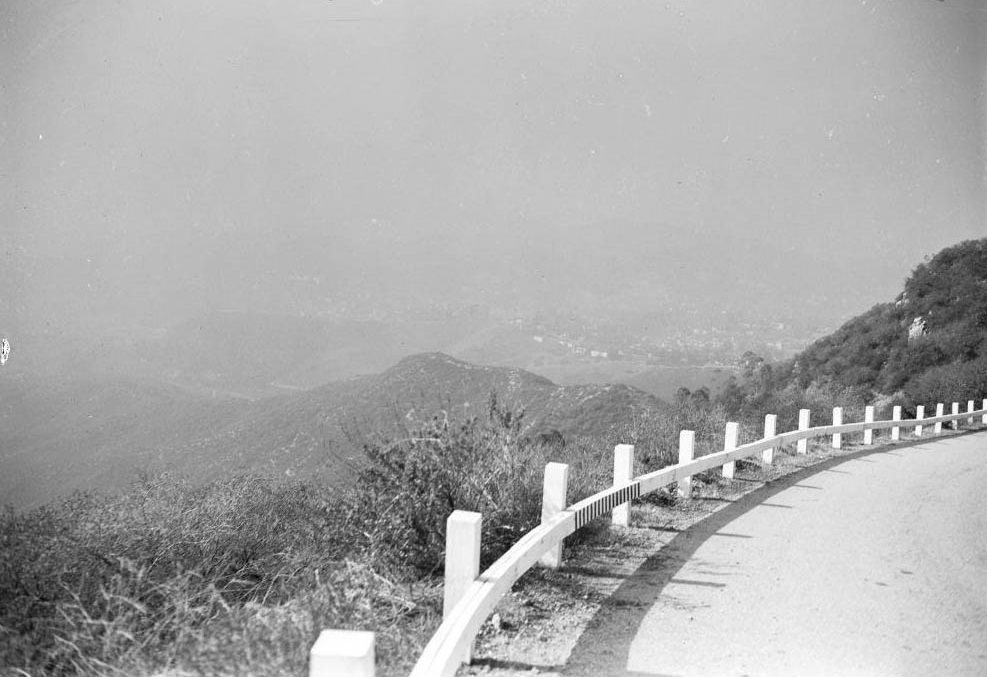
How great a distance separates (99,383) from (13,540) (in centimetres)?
19526

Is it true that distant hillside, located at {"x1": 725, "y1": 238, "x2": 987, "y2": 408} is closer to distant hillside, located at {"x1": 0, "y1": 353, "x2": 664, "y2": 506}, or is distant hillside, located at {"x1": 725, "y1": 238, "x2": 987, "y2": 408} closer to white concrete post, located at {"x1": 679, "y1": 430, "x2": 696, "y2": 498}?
distant hillside, located at {"x1": 0, "y1": 353, "x2": 664, "y2": 506}

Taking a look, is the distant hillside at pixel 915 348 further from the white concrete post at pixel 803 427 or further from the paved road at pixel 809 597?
the paved road at pixel 809 597

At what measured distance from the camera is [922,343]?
130 feet

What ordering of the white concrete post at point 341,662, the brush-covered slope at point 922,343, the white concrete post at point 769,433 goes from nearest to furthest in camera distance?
1. the white concrete post at point 341,662
2. the white concrete post at point 769,433
3. the brush-covered slope at point 922,343

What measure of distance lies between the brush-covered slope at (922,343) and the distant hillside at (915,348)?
1.2 inches

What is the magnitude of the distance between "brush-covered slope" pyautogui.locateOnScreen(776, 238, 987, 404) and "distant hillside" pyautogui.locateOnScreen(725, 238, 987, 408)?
0.03 m

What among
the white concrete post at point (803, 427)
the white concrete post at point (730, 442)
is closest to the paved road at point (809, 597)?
the white concrete post at point (730, 442)

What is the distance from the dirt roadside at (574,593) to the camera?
450 centimetres

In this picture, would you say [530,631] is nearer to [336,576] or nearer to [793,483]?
[336,576]

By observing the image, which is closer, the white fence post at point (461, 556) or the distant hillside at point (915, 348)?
the white fence post at point (461, 556)

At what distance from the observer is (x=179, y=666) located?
3623mm

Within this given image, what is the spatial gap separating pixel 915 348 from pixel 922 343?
0.51 m

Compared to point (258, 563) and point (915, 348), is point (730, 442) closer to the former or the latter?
point (258, 563)

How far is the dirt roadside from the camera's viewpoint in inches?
177
